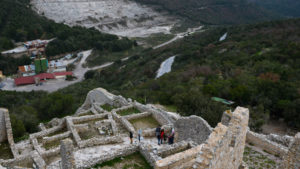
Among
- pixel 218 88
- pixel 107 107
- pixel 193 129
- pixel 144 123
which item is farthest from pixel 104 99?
pixel 218 88

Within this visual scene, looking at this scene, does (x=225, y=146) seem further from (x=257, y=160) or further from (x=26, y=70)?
(x=26, y=70)

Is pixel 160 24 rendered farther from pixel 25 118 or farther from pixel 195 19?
pixel 25 118

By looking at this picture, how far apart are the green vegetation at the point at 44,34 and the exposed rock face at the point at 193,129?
183 feet

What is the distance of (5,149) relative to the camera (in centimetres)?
1341

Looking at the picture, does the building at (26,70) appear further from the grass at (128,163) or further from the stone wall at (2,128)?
the grass at (128,163)

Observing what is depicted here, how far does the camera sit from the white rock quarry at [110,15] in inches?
3708

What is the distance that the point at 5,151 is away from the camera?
13281mm

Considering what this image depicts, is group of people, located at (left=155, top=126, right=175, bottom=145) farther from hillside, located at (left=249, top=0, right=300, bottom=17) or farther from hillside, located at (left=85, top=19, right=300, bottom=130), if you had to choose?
hillside, located at (left=249, top=0, right=300, bottom=17)

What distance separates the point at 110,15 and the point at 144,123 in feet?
322

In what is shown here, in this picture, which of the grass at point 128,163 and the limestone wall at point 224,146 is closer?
the limestone wall at point 224,146

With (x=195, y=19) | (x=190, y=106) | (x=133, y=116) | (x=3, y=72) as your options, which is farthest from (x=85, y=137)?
(x=195, y=19)

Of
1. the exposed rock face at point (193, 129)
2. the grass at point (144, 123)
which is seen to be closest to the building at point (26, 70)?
the grass at point (144, 123)

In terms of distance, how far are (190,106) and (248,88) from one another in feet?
21.8

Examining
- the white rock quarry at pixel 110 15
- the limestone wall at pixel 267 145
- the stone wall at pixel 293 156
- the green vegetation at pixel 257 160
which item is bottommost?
the green vegetation at pixel 257 160
